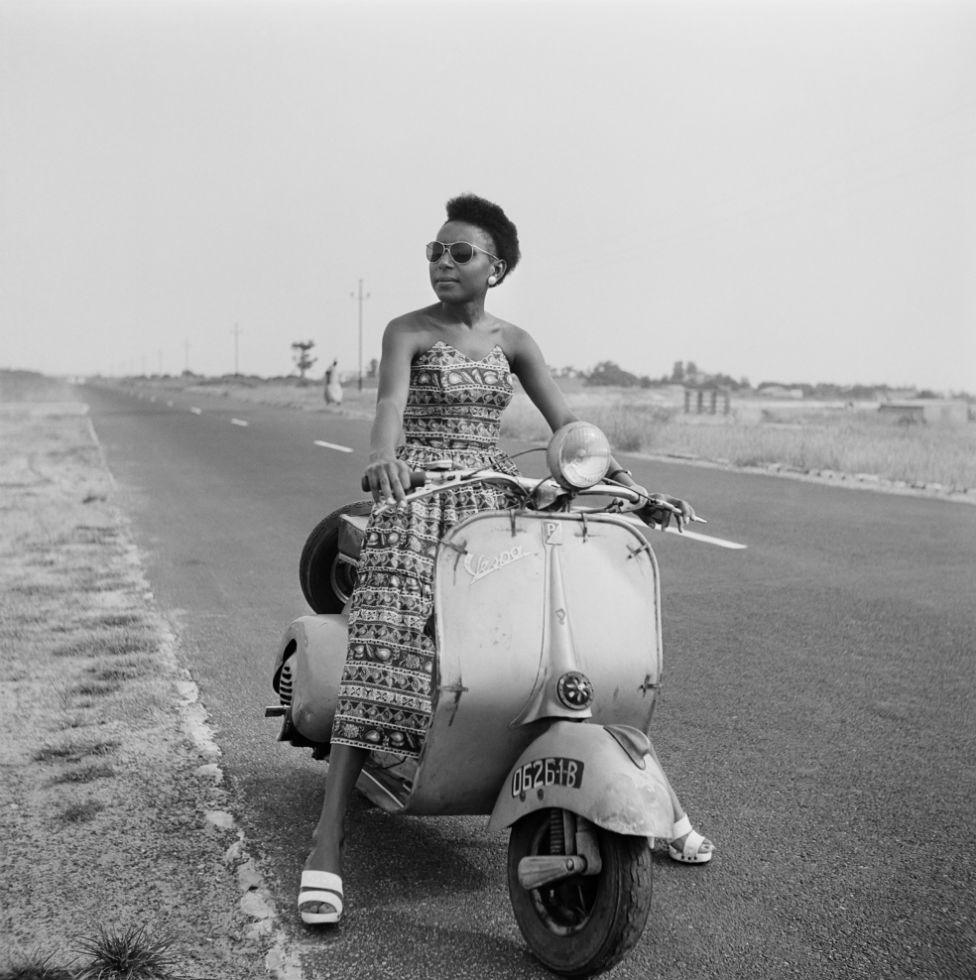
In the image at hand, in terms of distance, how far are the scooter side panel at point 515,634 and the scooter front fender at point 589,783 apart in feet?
0.38

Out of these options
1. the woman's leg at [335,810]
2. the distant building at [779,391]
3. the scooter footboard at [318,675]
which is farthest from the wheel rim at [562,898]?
the distant building at [779,391]

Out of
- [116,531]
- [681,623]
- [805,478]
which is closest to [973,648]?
[681,623]

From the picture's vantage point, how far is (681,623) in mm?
6371

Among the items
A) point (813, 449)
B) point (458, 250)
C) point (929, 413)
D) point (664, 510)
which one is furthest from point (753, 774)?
point (929, 413)

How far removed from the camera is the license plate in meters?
2.66

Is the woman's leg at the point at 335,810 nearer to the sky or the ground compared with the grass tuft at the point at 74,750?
nearer to the sky

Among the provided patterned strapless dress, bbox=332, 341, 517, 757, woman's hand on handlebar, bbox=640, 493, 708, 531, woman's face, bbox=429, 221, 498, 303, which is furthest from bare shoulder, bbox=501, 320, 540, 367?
woman's hand on handlebar, bbox=640, 493, 708, 531

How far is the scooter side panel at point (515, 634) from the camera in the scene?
2852 mm

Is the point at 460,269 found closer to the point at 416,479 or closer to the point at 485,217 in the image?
the point at 485,217

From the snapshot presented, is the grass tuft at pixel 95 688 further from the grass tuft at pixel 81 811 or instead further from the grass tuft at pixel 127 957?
the grass tuft at pixel 127 957

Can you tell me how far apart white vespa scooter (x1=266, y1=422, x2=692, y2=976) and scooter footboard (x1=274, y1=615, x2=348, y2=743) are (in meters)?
0.29

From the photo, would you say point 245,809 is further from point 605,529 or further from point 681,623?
point 681,623

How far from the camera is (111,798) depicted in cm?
363

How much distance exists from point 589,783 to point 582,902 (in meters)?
0.35
